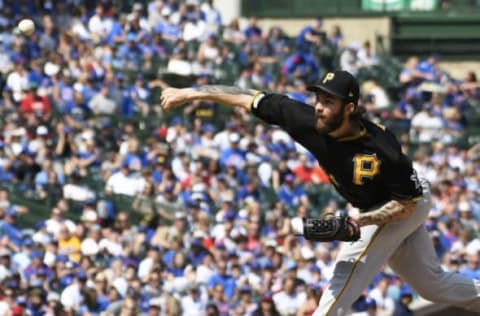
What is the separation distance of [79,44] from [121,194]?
3.66 m

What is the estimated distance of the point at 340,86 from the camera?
8.48 meters

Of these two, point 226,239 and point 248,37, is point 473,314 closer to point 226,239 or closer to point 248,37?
point 226,239

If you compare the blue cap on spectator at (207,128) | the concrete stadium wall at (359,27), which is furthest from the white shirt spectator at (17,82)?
the concrete stadium wall at (359,27)

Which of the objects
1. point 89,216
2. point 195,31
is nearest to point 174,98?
point 89,216

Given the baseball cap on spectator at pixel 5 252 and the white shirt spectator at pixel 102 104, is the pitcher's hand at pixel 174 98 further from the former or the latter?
the white shirt spectator at pixel 102 104

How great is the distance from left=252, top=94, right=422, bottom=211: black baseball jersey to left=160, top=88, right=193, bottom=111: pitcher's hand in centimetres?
46

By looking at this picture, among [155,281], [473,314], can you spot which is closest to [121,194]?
[155,281]

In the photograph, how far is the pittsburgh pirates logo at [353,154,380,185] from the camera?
8.58 m

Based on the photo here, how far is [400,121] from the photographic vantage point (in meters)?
20.5

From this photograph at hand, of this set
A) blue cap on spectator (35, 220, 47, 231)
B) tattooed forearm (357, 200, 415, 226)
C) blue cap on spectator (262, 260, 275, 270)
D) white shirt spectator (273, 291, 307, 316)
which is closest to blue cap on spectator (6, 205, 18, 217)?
blue cap on spectator (35, 220, 47, 231)

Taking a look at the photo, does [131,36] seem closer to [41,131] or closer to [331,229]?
[41,131]

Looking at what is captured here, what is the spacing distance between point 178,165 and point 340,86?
396 inches

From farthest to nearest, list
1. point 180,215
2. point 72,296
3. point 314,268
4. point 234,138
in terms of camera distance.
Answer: point 234,138
point 180,215
point 314,268
point 72,296

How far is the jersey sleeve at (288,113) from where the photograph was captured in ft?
28.9
